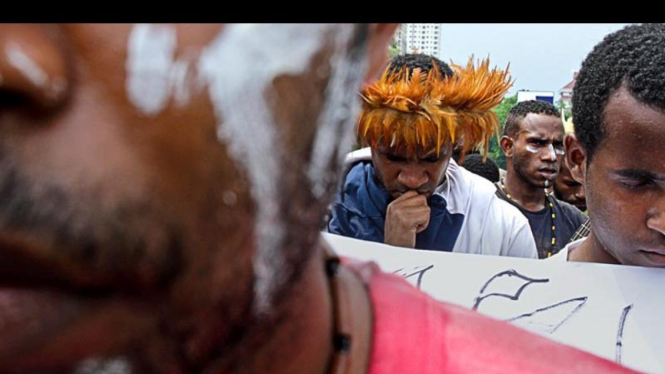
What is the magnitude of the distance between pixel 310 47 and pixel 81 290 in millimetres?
274

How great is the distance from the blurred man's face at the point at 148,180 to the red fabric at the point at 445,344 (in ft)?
0.79

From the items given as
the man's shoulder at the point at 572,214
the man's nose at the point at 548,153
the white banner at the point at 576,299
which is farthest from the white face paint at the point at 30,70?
the man's nose at the point at 548,153

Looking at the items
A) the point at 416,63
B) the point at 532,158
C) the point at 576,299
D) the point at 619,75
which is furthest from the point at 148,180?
the point at 532,158

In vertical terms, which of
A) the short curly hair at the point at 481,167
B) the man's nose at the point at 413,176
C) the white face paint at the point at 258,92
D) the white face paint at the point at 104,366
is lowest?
the short curly hair at the point at 481,167

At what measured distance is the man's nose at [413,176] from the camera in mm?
2473

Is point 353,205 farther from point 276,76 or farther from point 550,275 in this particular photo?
point 276,76

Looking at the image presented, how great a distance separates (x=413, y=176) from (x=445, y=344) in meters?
1.65

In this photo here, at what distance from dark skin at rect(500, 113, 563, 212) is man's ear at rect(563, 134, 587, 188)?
1.61m

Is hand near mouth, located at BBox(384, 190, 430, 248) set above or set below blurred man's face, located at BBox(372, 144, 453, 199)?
below

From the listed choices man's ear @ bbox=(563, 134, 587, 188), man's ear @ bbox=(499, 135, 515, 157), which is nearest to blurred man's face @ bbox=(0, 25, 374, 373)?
man's ear @ bbox=(563, 134, 587, 188)

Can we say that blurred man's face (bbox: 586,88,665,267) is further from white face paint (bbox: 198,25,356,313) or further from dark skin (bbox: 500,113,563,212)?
dark skin (bbox: 500,113,563,212)

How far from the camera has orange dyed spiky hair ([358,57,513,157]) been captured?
2260mm

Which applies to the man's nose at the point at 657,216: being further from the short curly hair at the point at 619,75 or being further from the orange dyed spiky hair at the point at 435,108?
the orange dyed spiky hair at the point at 435,108

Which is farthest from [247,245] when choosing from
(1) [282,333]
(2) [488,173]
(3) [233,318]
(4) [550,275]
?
(2) [488,173]
